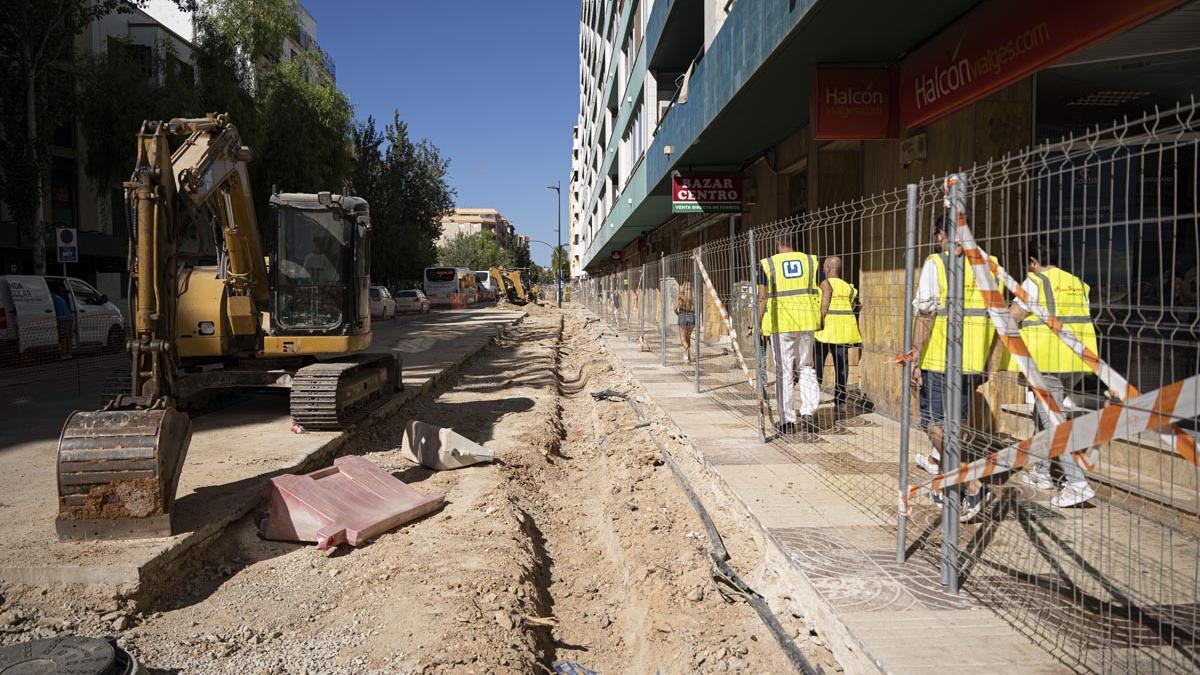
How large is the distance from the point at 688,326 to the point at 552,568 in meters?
8.09

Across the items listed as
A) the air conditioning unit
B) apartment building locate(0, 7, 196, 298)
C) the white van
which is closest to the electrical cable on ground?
the air conditioning unit

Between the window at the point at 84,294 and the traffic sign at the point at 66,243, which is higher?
the traffic sign at the point at 66,243

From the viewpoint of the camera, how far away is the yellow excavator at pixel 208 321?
16.2 ft

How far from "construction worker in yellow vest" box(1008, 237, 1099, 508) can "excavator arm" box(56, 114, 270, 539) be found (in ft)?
16.6

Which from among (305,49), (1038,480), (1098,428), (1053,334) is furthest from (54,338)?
(305,49)

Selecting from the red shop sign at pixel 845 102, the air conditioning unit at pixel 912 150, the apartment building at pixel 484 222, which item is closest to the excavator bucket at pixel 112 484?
the red shop sign at pixel 845 102

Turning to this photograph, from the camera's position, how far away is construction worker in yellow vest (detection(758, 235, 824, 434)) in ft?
22.6

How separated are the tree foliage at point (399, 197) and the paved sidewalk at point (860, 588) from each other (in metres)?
39.1

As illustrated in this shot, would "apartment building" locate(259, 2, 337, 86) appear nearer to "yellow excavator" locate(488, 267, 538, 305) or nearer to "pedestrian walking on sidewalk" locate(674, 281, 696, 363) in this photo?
"yellow excavator" locate(488, 267, 538, 305)

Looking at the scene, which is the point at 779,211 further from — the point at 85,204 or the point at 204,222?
the point at 85,204

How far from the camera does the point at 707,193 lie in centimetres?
1422

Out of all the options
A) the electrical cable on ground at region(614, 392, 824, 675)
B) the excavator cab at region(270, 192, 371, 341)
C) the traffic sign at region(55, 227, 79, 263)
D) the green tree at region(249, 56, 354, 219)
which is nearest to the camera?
the electrical cable on ground at region(614, 392, 824, 675)

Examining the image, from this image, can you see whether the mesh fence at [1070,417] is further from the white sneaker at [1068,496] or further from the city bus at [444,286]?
the city bus at [444,286]

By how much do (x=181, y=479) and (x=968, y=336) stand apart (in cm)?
601
